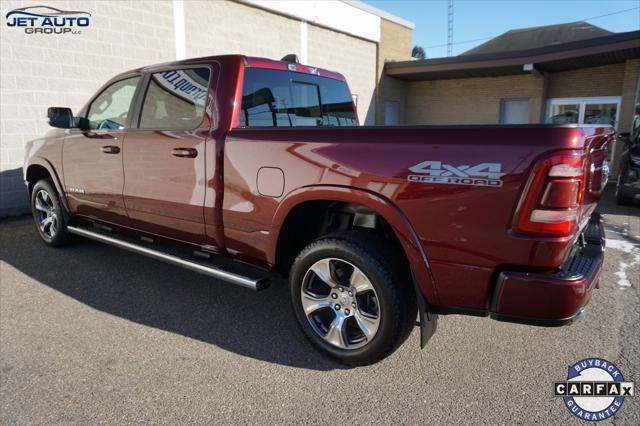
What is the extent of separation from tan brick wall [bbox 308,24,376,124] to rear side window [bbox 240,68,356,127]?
401 inches

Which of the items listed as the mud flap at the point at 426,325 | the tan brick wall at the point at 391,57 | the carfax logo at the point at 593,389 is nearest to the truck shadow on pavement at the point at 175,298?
the mud flap at the point at 426,325

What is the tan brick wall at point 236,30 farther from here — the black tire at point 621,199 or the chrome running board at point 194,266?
the black tire at point 621,199

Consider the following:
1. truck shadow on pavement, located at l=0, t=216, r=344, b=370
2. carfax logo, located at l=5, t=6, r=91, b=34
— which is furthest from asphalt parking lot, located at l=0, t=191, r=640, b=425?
carfax logo, located at l=5, t=6, r=91, b=34

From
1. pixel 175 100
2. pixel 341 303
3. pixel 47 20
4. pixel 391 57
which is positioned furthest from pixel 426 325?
pixel 391 57

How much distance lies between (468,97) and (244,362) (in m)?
16.5

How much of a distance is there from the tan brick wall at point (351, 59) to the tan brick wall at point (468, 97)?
104 inches

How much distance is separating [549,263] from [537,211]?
0.27m

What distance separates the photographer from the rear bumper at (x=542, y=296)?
2186 mm

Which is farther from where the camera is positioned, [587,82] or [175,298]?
[587,82]

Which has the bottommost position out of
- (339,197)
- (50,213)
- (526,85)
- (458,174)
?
(50,213)

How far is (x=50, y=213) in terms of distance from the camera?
5410 millimetres

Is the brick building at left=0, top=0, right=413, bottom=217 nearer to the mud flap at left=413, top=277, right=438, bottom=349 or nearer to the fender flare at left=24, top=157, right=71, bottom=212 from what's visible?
the fender flare at left=24, top=157, right=71, bottom=212

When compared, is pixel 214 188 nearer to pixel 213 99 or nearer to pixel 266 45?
pixel 213 99

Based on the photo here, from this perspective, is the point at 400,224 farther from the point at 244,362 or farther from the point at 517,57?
the point at 517,57
